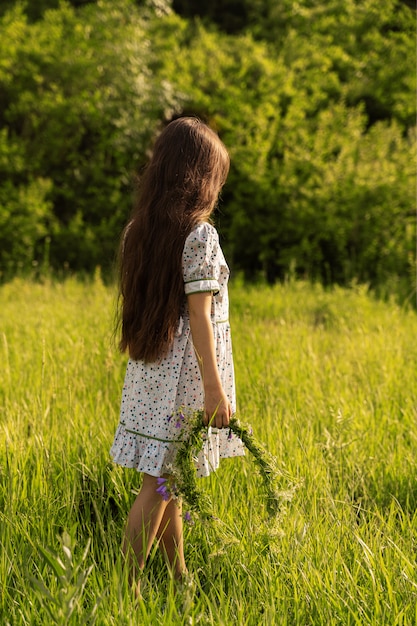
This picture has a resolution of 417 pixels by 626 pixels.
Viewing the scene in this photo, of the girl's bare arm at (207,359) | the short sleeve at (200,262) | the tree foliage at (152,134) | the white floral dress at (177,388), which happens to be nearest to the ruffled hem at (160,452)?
the white floral dress at (177,388)

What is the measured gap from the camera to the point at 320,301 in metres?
6.30

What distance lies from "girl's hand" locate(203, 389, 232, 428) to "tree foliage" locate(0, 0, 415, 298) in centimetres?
633

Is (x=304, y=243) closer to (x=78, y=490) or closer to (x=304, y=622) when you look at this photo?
(x=78, y=490)

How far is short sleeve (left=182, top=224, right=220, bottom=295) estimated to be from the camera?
82.4 inches

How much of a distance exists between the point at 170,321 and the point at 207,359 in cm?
19

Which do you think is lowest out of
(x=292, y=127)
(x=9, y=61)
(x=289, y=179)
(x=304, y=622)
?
(x=304, y=622)

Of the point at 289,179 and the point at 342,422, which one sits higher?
the point at 289,179

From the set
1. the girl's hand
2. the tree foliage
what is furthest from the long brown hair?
the tree foliage

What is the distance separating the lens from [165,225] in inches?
85.6

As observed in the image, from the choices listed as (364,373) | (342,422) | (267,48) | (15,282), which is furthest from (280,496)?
(267,48)

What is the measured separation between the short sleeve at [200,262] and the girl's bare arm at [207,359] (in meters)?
0.03

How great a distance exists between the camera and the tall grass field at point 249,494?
1854mm

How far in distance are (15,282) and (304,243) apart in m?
3.47

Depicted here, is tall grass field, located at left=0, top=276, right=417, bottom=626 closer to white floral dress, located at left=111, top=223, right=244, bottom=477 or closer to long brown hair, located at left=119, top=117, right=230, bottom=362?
white floral dress, located at left=111, top=223, right=244, bottom=477
